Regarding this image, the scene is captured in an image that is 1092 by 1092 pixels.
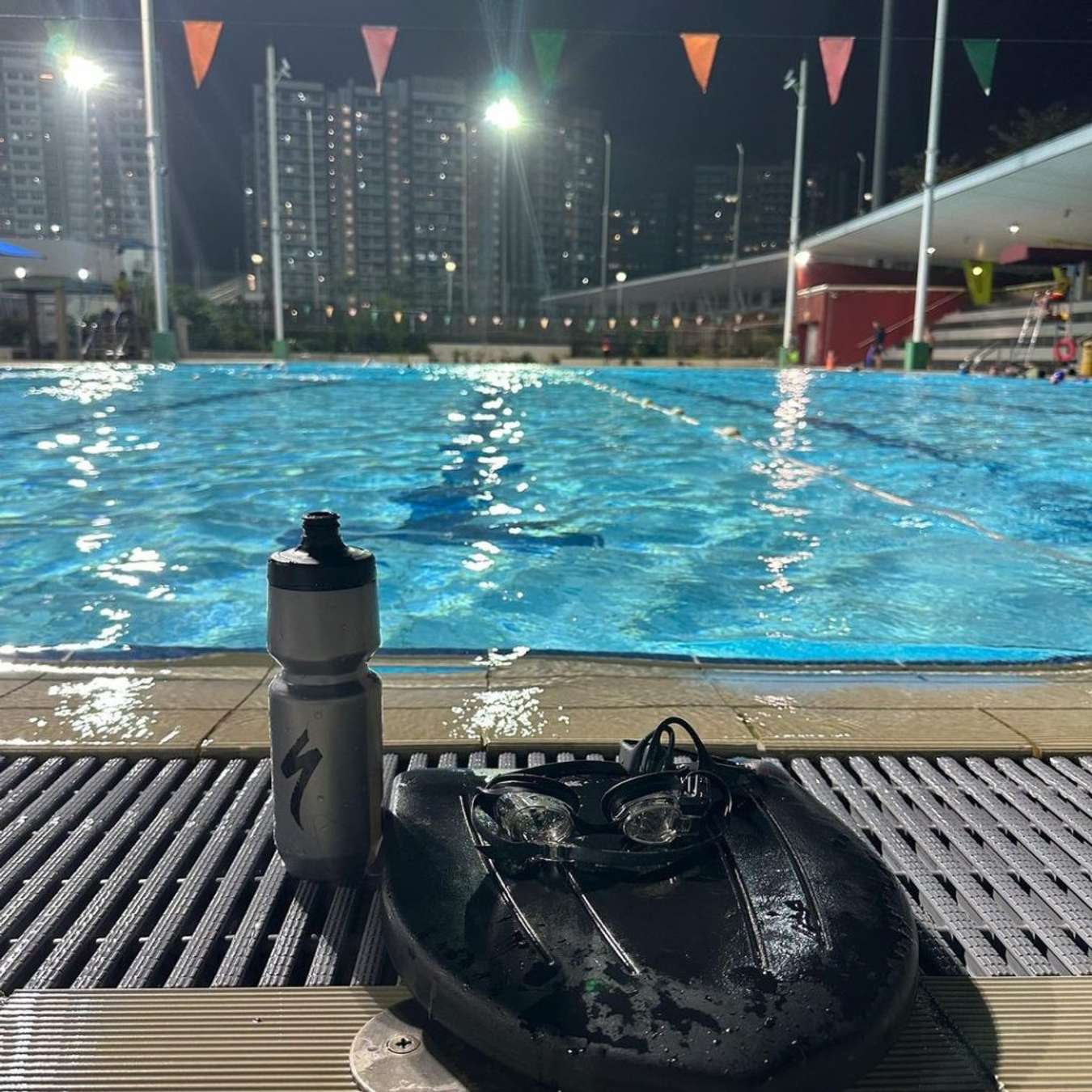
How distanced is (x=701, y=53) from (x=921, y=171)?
25055mm

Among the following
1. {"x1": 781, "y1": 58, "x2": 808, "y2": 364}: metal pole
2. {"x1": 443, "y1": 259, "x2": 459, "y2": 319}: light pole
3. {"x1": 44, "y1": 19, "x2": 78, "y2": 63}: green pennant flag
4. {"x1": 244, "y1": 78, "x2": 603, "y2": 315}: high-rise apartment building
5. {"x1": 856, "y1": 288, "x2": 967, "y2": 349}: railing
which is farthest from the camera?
{"x1": 244, "y1": 78, "x2": 603, "y2": 315}: high-rise apartment building

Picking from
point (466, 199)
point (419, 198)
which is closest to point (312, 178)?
point (419, 198)

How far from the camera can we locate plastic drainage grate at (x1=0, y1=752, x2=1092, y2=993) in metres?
1.38

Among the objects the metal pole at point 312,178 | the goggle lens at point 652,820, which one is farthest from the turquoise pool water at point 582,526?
the metal pole at point 312,178

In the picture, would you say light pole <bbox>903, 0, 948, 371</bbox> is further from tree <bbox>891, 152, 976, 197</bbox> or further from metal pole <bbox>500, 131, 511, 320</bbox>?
metal pole <bbox>500, 131, 511, 320</bbox>

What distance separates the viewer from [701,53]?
17594 mm

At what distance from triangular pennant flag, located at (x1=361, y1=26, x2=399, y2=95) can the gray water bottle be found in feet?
62.5

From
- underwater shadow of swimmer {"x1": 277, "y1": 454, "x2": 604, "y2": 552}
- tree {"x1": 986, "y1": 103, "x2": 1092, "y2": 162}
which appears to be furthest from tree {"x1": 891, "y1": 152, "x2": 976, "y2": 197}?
underwater shadow of swimmer {"x1": 277, "y1": 454, "x2": 604, "y2": 552}

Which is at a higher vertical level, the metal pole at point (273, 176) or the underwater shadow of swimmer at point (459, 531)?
the metal pole at point (273, 176)

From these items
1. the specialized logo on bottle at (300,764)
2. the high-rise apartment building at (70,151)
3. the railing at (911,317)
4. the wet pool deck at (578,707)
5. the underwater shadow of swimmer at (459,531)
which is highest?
the high-rise apartment building at (70,151)

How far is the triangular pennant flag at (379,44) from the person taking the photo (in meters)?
17.7

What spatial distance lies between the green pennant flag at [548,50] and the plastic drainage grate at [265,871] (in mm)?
17022

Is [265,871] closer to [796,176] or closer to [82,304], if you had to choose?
[796,176]

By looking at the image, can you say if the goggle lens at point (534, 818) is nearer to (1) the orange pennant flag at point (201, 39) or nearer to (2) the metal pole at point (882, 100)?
(1) the orange pennant flag at point (201, 39)
